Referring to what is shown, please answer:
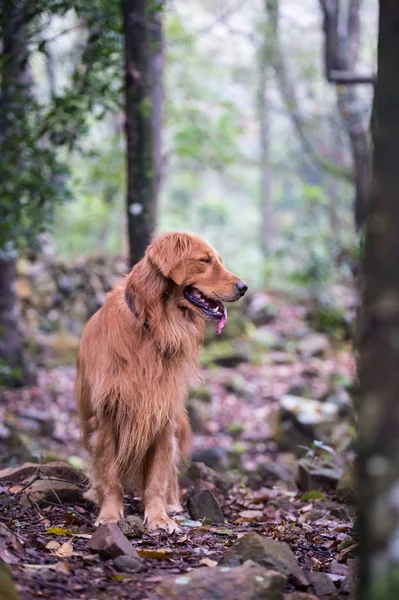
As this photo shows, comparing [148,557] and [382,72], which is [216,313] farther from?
[382,72]

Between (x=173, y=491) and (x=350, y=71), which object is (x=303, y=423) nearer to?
(x=173, y=491)

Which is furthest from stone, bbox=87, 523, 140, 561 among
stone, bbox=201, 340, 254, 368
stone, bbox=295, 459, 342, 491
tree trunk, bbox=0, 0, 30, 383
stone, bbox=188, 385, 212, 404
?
stone, bbox=201, 340, 254, 368

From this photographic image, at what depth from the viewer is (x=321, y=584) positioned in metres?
3.33

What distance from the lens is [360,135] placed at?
544 inches

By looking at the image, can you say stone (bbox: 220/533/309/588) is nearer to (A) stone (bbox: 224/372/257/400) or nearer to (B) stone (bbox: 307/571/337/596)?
(B) stone (bbox: 307/571/337/596)

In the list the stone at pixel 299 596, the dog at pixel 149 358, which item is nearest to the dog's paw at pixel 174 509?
the dog at pixel 149 358

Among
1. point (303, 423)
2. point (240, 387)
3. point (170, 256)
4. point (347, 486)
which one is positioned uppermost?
point (170, 256)

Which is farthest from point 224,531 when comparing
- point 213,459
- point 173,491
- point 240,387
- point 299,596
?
point 240,387

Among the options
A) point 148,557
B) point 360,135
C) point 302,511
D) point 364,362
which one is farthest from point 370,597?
point 360,135

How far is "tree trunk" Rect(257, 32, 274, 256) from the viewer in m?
20.8

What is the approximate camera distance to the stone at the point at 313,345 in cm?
1417

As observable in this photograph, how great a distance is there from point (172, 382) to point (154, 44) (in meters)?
4.03

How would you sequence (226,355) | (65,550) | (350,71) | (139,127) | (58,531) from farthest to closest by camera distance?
(350,71), (226,355), (139,127), (58,531), (65,550)

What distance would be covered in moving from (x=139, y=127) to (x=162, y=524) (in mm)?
4073
